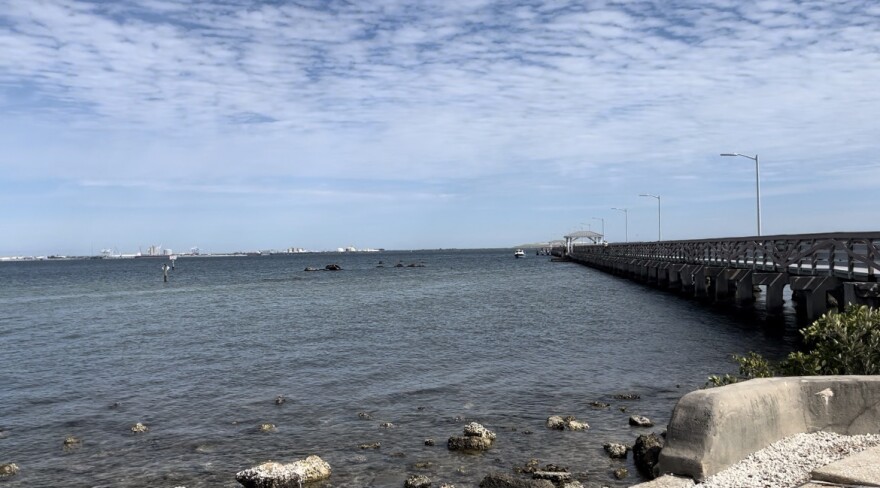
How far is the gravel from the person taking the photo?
657cm

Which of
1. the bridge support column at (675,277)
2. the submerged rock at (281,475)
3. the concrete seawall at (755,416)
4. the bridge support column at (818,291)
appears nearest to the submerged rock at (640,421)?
the concrete seawall at (755,416)

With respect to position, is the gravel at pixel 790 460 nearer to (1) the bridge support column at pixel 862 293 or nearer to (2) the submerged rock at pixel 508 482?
(2) the submerged rock at pixel 508 482

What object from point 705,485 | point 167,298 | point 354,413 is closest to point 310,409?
point 354,413

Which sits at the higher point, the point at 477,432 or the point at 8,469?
the point at 477,432

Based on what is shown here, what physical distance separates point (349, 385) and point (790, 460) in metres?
12.6

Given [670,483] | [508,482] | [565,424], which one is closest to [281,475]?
[508,482]

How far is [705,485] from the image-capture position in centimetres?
658

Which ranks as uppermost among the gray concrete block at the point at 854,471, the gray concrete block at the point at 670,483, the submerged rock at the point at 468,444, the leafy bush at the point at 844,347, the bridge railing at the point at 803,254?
the bridge railing at the point at 803,254

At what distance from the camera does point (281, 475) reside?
33.7 ft

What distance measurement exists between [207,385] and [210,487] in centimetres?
867

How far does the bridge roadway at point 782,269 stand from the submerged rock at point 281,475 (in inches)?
579

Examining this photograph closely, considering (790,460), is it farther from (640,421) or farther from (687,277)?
(687,277)

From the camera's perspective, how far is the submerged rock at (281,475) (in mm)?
10188

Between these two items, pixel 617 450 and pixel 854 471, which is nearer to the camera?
pixel 854 471
